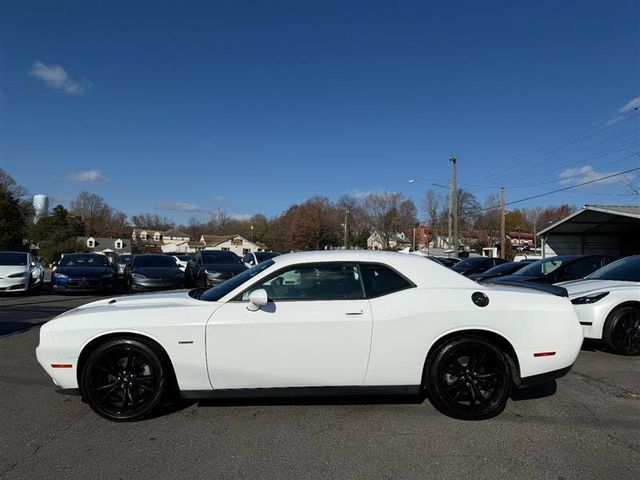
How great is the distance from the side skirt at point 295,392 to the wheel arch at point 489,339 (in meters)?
0.28

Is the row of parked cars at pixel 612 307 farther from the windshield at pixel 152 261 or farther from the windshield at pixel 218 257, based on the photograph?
the windshield at pixel 152 261

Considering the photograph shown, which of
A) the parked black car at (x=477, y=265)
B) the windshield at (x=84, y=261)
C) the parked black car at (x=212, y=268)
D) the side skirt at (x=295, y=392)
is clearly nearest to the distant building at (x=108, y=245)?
the windshield at (x=84, y=261)

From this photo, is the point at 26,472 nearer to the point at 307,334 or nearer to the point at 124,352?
the point at 124,352

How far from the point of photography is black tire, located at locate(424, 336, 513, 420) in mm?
4098

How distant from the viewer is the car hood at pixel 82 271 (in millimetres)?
14062

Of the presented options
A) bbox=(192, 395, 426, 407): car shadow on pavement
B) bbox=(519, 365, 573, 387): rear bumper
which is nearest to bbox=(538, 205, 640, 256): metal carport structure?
bbox=(519, 365, 573, 387): rear bumper

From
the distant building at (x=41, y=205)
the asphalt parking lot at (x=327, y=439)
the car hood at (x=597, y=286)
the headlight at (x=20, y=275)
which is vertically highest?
the distant building at (x=41, y=205)

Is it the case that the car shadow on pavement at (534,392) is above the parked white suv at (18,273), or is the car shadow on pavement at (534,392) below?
below

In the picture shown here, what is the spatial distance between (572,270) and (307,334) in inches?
331

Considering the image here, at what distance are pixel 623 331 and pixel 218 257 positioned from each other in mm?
12332

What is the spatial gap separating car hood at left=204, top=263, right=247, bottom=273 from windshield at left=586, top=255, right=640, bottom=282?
9353 mm

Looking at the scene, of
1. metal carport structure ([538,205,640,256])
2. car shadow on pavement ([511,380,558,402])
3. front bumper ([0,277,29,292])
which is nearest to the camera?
car shadow on pavement ([511,380,558,402])

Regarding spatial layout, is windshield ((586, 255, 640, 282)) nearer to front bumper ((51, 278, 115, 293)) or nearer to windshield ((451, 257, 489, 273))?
windshield ((451, 257, 489, 273))

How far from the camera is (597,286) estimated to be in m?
7.06
